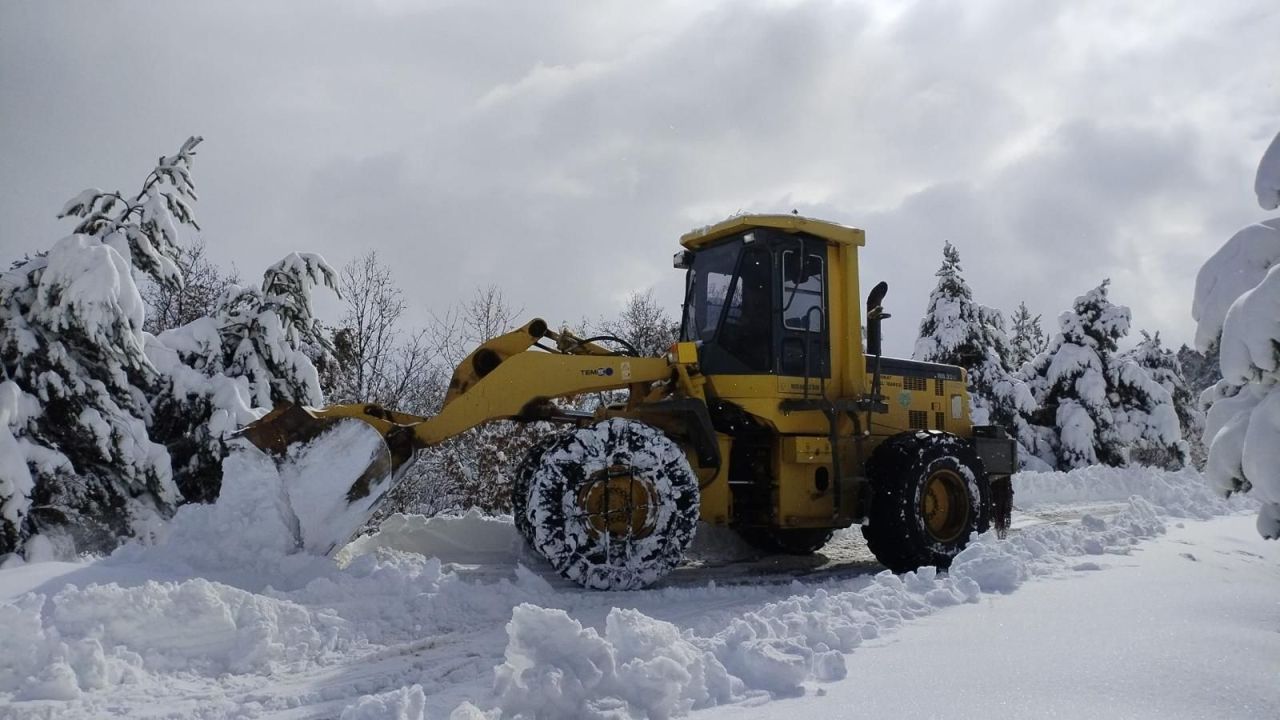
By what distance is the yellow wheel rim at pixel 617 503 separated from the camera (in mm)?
6789

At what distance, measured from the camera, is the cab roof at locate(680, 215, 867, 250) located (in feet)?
26.6

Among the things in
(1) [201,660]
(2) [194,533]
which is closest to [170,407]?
(2) [194,533]

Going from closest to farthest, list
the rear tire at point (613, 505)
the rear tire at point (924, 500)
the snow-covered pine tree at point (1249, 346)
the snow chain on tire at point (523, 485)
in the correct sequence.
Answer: the snow-covered pine tree at point (1249, 346) < the rear tire at point (613, 505) < the rear tire at point (924, 500) < the snow chain on tire at point (523, 485)

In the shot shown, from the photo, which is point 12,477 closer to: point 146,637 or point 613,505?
point 146,637

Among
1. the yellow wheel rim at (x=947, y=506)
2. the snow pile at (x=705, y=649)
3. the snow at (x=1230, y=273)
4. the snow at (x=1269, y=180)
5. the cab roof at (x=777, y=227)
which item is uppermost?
the cab roof at (x=777, y=227)

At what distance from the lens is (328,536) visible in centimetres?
672

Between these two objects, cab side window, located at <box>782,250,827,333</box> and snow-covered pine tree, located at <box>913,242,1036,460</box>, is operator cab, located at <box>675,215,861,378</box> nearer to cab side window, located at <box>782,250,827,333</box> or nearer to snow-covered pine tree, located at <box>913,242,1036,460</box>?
cab side window, located at <box>782,250,827,333</box>

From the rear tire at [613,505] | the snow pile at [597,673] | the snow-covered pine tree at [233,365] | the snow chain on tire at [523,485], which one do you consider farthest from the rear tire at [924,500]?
the snow-covered pine tree at [233,365]

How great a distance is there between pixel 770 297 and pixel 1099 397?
20714mm

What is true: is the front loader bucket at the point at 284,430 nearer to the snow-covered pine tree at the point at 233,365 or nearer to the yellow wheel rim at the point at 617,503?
the yellow wheel rim at the point at 617,503

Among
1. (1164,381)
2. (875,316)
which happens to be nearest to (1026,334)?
(1164,381)

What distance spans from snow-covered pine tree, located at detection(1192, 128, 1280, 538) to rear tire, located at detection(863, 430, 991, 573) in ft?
10.2

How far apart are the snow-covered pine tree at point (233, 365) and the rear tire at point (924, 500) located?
22.6 ft

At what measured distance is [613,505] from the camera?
6941 millimetres
